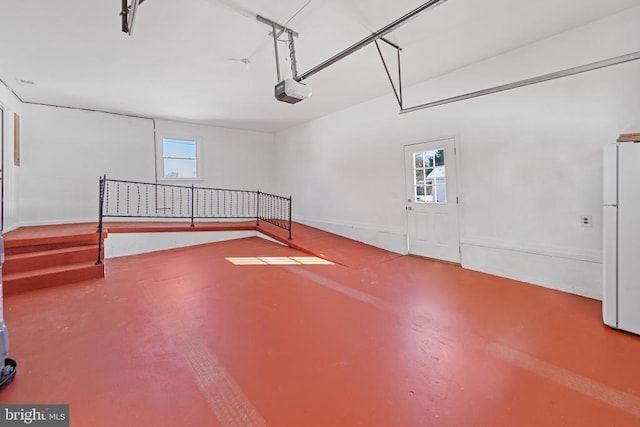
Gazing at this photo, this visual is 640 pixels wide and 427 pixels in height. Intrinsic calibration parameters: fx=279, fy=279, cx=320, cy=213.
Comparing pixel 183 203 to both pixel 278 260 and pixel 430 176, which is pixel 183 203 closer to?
pixel 278 260

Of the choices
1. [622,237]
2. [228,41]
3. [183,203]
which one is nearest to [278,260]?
[228,41]

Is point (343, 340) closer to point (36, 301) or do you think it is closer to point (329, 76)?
point (36, 301)

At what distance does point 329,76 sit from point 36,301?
15.4 ft

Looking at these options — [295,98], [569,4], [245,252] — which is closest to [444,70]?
[569,4]

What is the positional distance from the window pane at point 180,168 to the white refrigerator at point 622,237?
7626 millimetres

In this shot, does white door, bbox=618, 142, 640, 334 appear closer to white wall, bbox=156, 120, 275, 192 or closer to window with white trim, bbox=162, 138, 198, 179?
white wall, bbox=156, 120, 275, 192

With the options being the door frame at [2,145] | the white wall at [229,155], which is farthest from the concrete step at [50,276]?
the white wall at [229,155]

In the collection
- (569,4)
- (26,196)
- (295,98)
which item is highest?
(569,4)

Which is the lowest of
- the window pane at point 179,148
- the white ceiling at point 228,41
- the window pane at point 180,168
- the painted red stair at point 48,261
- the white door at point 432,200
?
the painted red stair at point 48,261

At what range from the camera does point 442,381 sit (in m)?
1.77

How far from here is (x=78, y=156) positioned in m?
5.83

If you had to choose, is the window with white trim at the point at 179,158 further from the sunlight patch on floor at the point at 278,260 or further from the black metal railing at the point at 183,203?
the sunlight patch on floor at the point at 278,260

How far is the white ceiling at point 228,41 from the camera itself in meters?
2.71

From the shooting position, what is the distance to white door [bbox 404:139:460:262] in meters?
4.41
